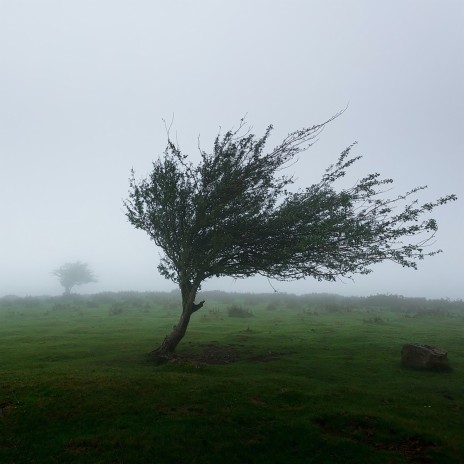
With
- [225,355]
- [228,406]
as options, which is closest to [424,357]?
[225,355]

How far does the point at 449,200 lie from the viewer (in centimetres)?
2189

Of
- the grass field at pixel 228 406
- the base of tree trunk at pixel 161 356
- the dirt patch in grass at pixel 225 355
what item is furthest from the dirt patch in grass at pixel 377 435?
the base of tree trunk at pixel 161 356

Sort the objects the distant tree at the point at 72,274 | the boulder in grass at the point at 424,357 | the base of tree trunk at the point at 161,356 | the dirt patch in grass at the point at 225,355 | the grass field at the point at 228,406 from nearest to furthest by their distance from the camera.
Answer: the grass field at the point at 228,406 → the boulder in grass at the point at 424,357 → the base of tree trunk at the point at 161,356 → the dirt patch in grass at the point at 225,355 → the distant tree at the point at 72,274

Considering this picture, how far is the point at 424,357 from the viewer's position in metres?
22.8

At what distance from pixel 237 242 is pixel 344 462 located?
50.0 feet

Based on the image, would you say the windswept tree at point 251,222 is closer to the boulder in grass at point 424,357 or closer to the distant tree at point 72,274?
the boulder in grass at point 424,357

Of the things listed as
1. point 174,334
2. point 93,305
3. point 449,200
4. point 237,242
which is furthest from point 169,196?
point 93,305

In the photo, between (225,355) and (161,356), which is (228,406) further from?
(225,355)

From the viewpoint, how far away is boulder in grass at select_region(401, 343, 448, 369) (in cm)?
2252

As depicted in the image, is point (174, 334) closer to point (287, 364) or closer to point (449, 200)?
point (287, 364)

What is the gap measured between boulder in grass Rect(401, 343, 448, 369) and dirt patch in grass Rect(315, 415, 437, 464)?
1022cm

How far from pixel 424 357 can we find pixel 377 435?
11.6 metres

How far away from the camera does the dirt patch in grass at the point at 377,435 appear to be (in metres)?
12.3

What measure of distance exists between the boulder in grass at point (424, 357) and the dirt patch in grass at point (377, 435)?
10221mm
